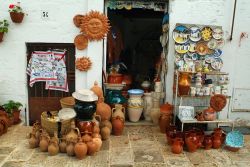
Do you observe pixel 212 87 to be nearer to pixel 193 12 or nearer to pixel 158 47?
pixel 193 12

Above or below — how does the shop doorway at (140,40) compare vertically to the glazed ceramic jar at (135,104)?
above

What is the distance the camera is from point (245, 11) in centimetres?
668

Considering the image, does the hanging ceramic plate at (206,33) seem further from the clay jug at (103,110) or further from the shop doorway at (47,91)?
the shop doorway at (47,91)

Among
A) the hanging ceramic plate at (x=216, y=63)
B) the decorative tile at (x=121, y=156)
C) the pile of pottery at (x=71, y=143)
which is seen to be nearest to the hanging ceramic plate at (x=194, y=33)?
the hanging ceramic plate at (x=216, y=63)

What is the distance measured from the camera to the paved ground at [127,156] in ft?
16.9

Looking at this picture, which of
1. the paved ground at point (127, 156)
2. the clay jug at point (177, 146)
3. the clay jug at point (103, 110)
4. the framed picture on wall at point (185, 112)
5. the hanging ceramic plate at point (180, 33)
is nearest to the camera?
the paved ground at point (127, 156)

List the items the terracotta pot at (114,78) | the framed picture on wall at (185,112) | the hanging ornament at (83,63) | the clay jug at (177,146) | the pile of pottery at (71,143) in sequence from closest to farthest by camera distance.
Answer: the pile of pottery at (71,143) → the clay jug at (177,146) → the framed picture on wall at (185,112) → the hanging ornament at (83,63) → the terracotta pot at (114,78)

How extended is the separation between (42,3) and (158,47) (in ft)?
17.5

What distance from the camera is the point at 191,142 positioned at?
5.65 m

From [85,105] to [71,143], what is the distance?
0.87 m

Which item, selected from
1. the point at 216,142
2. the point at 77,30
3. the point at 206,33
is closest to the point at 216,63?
the point at 206,33

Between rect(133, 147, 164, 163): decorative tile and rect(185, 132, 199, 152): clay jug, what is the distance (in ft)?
2.04

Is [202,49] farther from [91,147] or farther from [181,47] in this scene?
[91,147]

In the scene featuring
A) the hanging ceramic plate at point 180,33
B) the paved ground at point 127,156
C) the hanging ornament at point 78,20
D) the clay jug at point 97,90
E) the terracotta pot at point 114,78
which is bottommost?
the paved ground at point 127,156
